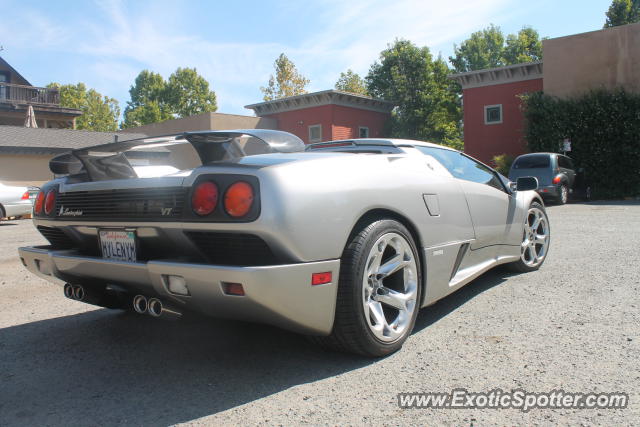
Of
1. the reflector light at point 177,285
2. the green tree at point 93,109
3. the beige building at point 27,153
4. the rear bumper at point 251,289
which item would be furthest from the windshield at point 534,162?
the green tree at point 93,109

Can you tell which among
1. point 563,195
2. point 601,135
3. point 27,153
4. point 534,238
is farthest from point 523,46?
point 534,238

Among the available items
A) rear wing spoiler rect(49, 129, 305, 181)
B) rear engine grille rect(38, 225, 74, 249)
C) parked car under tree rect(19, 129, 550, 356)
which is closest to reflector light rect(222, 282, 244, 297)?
parked car under tree rect(19, 129, 550, 356)

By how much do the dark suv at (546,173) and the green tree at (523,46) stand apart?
3858cm

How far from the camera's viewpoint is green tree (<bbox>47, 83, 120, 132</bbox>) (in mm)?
65875

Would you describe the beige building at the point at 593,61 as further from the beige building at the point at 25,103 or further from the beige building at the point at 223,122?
the beige building at the point at 25,103

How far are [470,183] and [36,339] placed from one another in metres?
3.15

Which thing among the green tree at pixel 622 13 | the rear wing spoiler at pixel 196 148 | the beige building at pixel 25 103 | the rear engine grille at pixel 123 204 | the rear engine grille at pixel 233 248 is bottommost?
the rear engine grille at pixel 233 248

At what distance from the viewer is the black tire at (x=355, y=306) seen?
257 cm

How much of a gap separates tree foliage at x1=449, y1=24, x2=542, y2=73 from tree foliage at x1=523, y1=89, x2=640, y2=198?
3453 centimetres

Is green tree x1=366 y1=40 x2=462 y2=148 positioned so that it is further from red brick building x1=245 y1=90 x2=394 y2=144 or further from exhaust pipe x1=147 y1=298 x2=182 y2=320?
exhaust pipe x1=147 y1=298 x2=182 y2=320

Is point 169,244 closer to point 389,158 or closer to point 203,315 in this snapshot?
point 203,315

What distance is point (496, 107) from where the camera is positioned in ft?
80.7

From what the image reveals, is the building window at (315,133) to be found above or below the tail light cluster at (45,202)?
above

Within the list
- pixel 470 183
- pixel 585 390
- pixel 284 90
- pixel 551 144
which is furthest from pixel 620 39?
pixel 284 90
